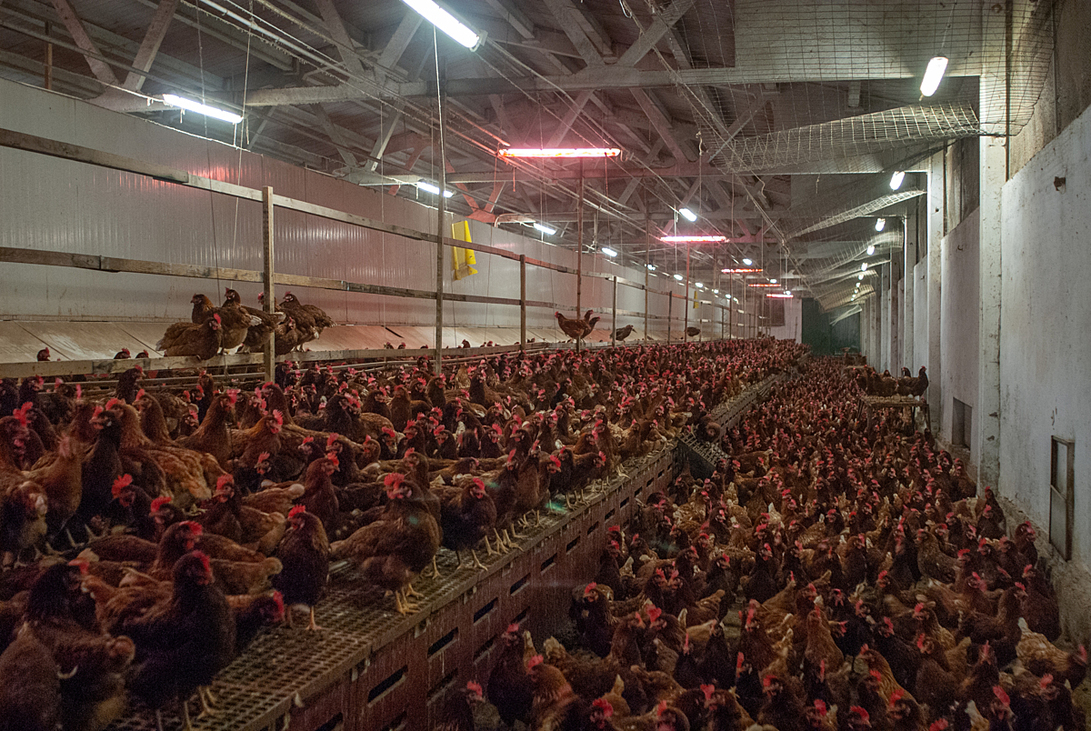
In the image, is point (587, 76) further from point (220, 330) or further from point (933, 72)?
point (220, 330)

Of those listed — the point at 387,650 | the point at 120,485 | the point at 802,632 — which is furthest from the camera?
the point at 802,632

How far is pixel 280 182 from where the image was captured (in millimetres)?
8391

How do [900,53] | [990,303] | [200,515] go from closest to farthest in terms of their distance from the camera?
[200,515], [900,53], [990,303]

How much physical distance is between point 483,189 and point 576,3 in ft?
30.7

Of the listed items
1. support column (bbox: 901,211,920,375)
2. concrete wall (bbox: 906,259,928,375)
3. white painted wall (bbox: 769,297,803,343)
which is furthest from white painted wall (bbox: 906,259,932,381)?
white painted wall (bbox: 769,297,803,343)

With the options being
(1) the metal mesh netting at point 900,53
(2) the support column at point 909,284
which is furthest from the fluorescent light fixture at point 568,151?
(2) the support column at point 909,284

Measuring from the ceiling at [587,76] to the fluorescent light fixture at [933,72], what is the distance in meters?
0.43

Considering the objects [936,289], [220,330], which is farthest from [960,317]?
[220,330]

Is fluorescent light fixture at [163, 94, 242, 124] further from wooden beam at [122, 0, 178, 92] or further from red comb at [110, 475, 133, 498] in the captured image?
red comb at [110, 475, 133, 498]

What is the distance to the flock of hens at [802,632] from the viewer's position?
2.62 metres

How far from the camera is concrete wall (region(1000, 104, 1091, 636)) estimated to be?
3816 millimetres

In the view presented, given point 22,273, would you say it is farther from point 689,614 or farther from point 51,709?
point 689,614

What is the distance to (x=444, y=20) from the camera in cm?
460

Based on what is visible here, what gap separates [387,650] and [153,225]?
6.41 meters
